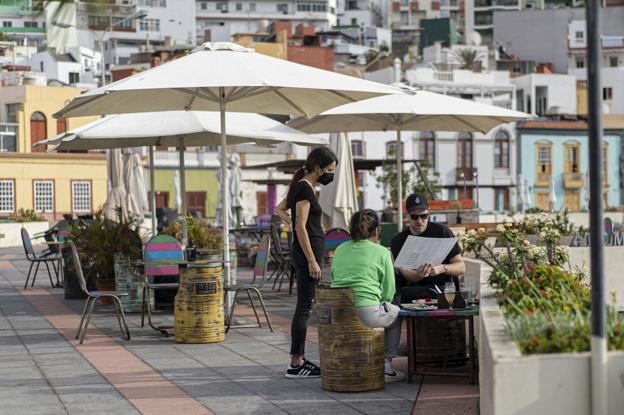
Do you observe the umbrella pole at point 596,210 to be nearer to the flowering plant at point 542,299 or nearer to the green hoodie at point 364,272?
the flowering plant at point 542,299

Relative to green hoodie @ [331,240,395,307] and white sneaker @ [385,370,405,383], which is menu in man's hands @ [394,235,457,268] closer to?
green hoodie @ [331,240,395,307]

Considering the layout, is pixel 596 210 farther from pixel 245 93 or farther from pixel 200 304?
pixel 245 93

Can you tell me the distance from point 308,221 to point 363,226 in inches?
35.4

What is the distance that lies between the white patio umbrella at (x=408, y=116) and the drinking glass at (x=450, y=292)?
4.46m

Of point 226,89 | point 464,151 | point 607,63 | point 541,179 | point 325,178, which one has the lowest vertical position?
point 325,178

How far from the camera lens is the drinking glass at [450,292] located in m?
8.09

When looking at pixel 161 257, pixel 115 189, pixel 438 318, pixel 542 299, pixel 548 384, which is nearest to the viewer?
pixel 548 384

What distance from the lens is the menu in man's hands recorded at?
350 inches

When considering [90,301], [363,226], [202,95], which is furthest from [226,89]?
[363,226]

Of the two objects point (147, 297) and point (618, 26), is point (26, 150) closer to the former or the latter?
point (147, 297)

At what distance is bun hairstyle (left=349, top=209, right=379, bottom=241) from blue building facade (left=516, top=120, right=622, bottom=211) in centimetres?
5574

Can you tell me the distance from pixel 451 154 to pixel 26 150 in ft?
73.9

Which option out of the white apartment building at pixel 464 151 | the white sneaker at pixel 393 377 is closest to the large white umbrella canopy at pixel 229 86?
the white sneaker at pixel 393 377

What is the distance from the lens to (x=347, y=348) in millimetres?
7641
